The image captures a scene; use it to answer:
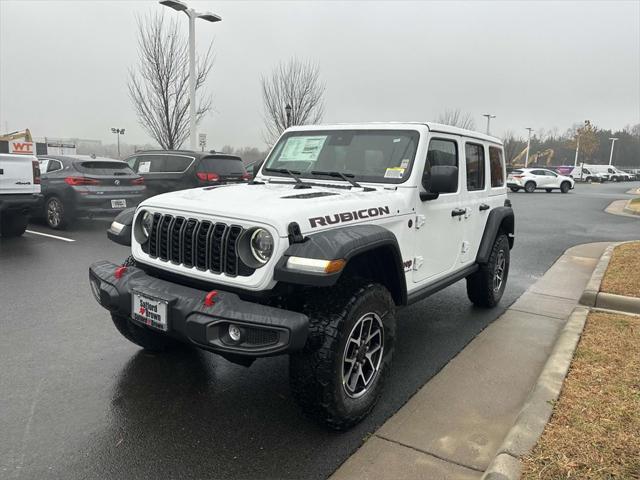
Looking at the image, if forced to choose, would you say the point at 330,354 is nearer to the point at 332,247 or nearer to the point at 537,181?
the point at 332,247

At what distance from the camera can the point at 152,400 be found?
3.36m

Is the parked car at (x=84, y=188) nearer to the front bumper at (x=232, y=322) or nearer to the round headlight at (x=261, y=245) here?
the front bumper at (x=232, y=322)

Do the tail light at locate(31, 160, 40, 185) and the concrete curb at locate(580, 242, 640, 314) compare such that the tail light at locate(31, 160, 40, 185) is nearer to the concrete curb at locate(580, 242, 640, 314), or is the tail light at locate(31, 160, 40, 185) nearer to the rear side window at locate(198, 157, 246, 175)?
the rear side window at locate(198, 157, 246, 175)

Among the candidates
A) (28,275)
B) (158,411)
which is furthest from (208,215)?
(28,275)

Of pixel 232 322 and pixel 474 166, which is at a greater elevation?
pixel 474 166

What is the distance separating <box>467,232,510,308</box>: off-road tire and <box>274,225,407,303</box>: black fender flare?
248 centimetres

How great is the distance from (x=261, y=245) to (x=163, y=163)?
9.57 m

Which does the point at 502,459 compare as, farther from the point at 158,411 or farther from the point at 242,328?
the point at 158,411

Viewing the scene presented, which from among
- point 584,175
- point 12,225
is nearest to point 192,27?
point 12,225

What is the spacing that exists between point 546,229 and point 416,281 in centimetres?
1068

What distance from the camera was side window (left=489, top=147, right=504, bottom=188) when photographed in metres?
5.45

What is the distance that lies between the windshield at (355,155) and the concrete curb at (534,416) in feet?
5.80

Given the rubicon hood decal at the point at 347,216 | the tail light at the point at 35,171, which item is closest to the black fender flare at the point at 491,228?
the rubicon hood decal at the point at 347,216

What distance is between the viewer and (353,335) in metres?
3.02
